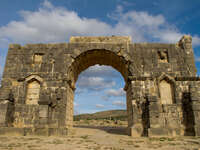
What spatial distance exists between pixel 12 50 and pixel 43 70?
2.92 meters

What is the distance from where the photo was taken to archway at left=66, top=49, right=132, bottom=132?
12.0 metres

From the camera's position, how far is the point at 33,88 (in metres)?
11.5

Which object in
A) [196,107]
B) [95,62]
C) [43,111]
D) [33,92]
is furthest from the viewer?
[95,62]

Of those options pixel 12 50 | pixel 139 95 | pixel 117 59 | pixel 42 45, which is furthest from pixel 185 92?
pixel 12 50

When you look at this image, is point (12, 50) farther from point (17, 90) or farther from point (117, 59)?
point (117, 59)

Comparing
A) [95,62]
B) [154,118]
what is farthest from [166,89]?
[95,62]

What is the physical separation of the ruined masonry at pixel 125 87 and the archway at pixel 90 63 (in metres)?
0.07

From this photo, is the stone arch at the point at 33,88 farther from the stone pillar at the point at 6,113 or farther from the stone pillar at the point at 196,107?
the stone pillar at the point at 196,107

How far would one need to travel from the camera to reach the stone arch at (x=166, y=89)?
1088 cm

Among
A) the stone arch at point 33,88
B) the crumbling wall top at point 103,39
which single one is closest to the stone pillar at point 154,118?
the crumbling wall top at point 103,39

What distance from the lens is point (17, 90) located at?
11266mm

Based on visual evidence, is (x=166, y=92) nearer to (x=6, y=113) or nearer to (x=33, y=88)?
(x=33, y=88)

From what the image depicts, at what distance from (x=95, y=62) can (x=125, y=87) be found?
3138 millimetres

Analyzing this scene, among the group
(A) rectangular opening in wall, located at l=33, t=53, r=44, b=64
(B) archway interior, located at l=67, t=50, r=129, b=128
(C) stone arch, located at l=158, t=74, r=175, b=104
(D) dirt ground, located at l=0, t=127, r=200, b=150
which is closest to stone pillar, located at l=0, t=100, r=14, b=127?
(D) dirt ground, located at l=0, t=127, r=200, b=150
